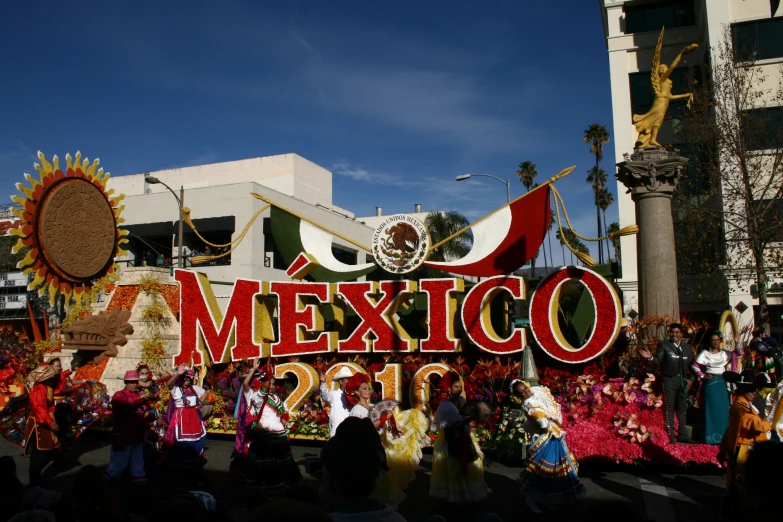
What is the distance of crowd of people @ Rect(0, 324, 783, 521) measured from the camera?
6.99m

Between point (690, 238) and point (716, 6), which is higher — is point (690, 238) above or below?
below

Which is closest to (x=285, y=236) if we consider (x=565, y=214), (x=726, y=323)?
(x=565, y=214)

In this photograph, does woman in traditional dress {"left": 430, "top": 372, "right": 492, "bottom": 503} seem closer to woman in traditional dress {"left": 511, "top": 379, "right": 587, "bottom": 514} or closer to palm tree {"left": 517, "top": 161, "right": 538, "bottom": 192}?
woman in traditional dress {"left": 511, "top": 379, "right": 587, "bottom": 514}

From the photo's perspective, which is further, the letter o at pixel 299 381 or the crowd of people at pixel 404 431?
the letter o at pixel 299 381

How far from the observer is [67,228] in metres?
13.2

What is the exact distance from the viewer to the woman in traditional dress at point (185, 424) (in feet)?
32.0

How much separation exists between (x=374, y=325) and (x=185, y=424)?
16.2ft

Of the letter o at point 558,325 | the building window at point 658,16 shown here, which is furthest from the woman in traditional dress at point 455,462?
the building window at point 658,16

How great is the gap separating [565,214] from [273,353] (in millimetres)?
7023

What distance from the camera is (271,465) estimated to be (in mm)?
8438

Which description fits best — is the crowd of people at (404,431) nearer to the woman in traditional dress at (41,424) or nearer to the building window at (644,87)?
the woman in traditional dress at (41,424)

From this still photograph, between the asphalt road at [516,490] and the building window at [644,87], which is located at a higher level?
the building window at [644,87]

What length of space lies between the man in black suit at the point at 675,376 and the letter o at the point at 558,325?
1.31 metres

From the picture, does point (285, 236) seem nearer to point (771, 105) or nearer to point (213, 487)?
point (213, 487)
